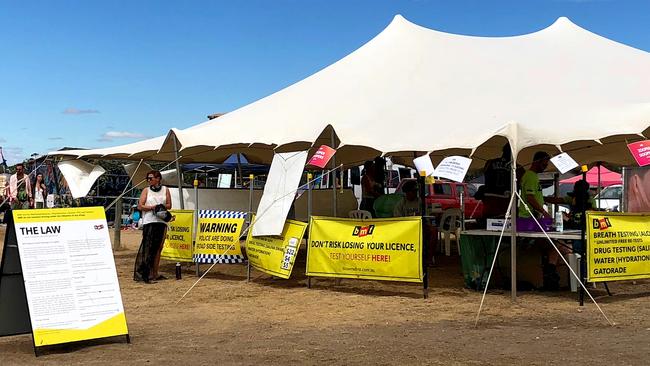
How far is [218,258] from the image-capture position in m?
11.5

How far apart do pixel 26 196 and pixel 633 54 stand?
1477 cm

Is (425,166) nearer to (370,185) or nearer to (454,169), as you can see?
(454,169)

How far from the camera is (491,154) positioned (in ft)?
55.6

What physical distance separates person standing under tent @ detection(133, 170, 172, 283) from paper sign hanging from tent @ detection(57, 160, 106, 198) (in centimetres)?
382

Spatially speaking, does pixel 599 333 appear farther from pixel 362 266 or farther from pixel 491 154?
pixel 491 154

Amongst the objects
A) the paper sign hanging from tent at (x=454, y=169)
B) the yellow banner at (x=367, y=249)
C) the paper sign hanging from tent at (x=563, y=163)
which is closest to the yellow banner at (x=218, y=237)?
the yellow banner at (x=367, y=249)

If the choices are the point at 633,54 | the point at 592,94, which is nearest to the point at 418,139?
the point at 592,94

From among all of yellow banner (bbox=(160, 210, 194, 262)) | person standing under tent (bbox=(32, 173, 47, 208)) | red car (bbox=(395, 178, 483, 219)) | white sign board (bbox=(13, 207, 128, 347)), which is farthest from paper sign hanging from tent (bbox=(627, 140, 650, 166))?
person standing under tent (bbox=(32, 173, 47, 208))

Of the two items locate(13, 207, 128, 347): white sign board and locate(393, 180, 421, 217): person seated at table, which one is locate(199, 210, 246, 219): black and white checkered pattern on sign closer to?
locate(393, 180, 421, 217): person seated at table

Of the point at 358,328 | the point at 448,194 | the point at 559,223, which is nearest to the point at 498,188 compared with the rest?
the point at 559,223

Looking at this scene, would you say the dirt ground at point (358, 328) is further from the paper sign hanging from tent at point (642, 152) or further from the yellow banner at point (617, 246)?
the paper sign hanging from tent at point (642, 152)

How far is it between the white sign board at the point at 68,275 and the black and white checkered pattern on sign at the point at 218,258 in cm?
455

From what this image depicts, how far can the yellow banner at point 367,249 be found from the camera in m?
9.36

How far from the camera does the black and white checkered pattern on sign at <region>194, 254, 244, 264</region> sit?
37.6 feet
